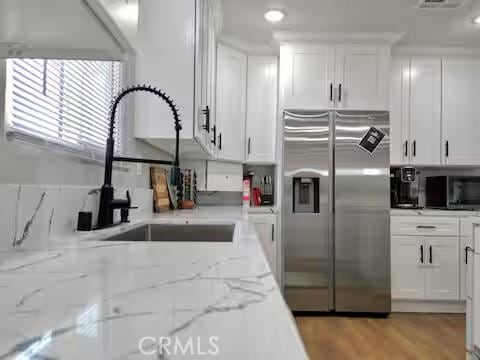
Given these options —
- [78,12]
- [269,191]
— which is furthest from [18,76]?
[269,191]

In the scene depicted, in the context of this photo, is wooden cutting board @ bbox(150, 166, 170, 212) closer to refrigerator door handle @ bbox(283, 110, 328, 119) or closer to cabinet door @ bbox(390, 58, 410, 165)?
refrigerator door handle @ bbox(283, 110, 328, 119)

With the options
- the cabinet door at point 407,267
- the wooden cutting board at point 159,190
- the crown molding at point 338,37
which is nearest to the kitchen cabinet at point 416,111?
the crown molding at point 338,37

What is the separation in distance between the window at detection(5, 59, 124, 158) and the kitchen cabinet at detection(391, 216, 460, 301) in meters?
2.54

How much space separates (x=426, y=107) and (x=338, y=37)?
1.11m

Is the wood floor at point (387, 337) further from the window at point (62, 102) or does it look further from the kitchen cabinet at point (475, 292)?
the window at point (62, 102)

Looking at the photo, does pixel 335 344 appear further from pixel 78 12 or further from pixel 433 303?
pixel 78 12

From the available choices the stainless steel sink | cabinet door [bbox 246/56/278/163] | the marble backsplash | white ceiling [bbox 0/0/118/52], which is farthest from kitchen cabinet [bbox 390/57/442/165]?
white ceiling [bbox 0/0/118/52]

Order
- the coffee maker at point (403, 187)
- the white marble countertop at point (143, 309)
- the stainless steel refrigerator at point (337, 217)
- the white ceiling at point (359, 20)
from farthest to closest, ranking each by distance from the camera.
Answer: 1. the coffee maker at point (403, 187)
2. the stainless steel refrigerator at point (337, 217)
3. the white ceiling at point (359, 20)
4. the white marble countertop at point (143, 309)

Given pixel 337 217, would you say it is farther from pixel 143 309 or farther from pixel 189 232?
pixel 143 309

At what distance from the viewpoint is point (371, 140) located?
3070 millimetres

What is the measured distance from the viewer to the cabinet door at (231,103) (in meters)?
3.16

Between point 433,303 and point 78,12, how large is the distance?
3509mm

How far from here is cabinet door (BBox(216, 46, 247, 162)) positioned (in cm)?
316

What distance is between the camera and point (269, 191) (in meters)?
3.58
